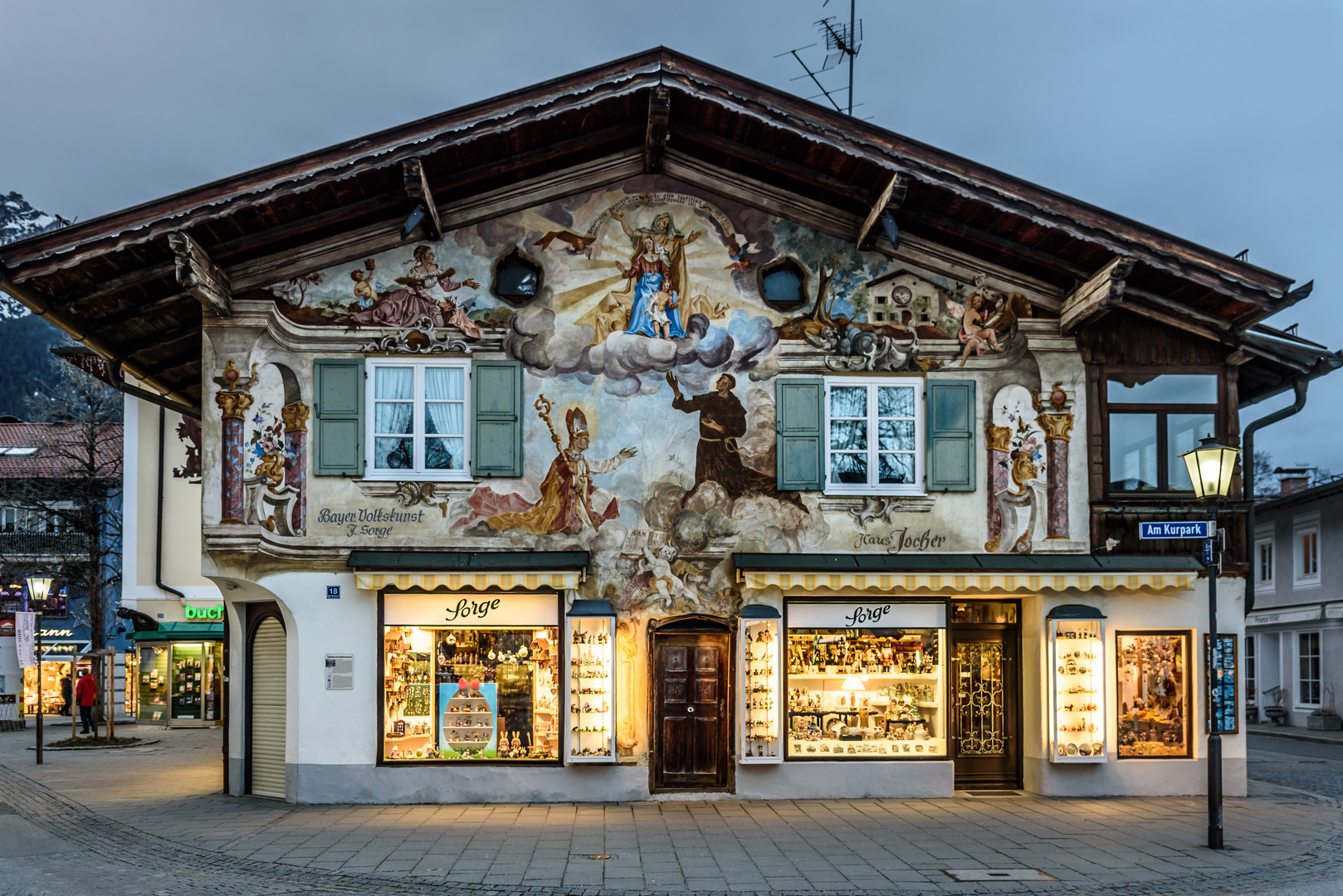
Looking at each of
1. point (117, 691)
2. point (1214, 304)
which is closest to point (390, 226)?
point (1214, 304)

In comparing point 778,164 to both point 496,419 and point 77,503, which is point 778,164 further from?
point 77,503

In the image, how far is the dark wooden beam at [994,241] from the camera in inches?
625

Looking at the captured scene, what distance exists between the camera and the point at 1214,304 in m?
15.8

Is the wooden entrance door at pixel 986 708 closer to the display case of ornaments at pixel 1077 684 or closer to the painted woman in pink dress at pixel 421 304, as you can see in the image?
the display case of ornaments at pixel 1077 684

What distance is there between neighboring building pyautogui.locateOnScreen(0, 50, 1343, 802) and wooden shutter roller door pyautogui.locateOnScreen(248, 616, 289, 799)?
66 millimetres

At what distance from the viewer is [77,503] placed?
36.6 metres

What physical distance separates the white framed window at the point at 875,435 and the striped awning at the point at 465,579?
3.84 m

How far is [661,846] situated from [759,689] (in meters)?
→ 3.50

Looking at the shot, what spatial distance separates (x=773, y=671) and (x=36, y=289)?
34.9 ft

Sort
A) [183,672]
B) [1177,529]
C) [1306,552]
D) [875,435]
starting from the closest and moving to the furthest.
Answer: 1. [1177,529]
2. [875,435]
3. [183,672]
4. [1306,552]

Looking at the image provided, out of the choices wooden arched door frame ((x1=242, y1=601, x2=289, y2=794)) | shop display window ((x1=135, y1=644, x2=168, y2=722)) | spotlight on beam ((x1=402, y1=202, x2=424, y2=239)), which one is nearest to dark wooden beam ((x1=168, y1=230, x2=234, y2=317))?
spotlight on beam ((x1=402, y1=202, x2=424, y2=239))

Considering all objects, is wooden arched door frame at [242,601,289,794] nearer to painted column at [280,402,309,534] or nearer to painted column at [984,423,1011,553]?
painted column at [280,402,309,534]

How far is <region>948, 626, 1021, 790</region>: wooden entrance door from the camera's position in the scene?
16.5 metres

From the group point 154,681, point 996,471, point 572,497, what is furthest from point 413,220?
point 154,681
